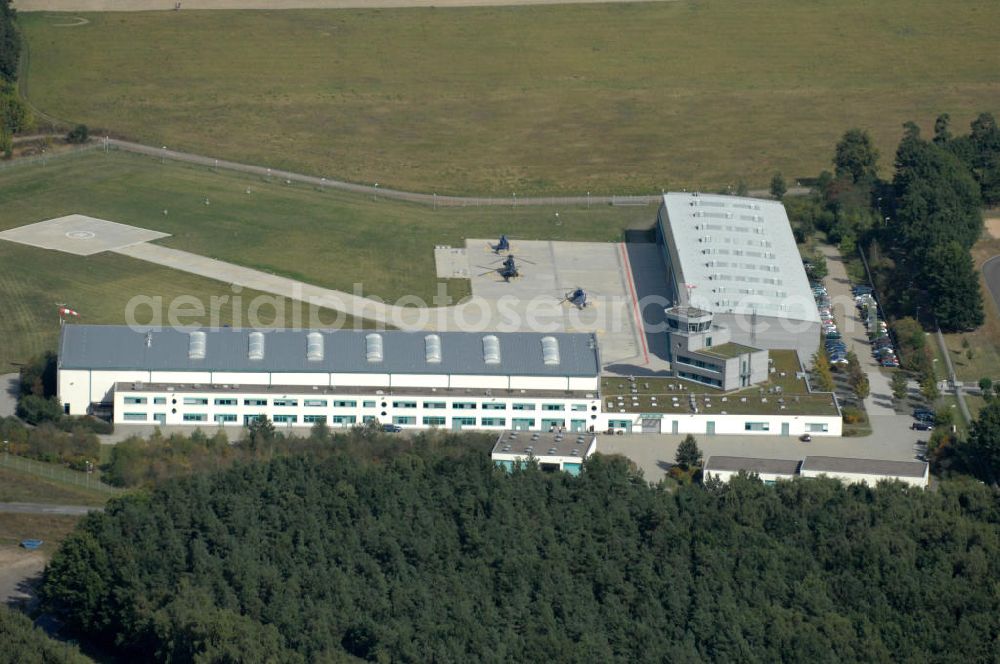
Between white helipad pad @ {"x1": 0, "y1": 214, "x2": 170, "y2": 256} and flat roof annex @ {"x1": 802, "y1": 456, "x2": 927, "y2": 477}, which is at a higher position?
white helipad pad @ {"x1": 0, "y1": 214, "x2": 170, "y2": 256}

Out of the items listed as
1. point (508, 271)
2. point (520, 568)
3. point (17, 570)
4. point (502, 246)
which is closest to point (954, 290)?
point (508, 271)

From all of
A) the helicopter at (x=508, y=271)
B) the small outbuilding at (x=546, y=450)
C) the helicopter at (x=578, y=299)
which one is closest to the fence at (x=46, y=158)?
the helicopter at (x=508, y=271)

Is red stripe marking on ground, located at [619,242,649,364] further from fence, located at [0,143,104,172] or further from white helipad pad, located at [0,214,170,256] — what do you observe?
fence, located at [0,143,104,172]

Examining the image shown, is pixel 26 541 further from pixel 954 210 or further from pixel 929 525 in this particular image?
pixel 954 210

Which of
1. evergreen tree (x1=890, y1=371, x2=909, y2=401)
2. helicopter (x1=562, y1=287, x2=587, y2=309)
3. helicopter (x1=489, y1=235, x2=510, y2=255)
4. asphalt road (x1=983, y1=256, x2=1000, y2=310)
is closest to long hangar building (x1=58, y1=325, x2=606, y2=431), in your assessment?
helicopter (x1=562, y1=287, x2=587, y2=309)

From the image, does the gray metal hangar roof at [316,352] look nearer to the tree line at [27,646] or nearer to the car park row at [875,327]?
the car park row at [875,327]
